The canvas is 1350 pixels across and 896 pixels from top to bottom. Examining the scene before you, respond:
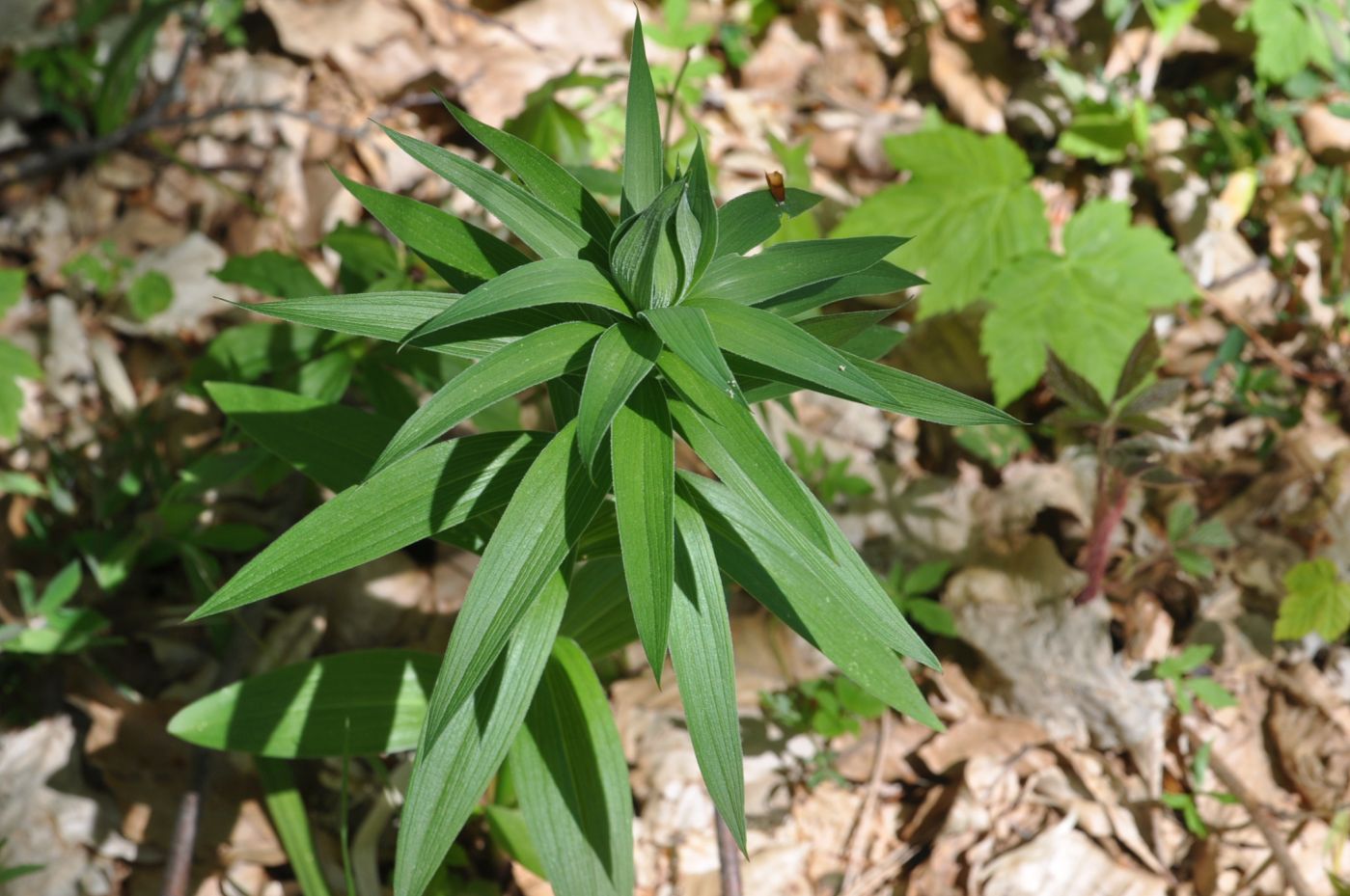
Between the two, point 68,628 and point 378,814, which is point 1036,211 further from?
point 68,628

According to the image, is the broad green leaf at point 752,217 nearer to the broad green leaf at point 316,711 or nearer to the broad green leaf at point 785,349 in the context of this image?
the broad green leaf at point 785,349

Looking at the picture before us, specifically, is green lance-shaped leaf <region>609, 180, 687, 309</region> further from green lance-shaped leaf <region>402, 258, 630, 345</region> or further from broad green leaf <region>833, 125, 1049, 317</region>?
broad green leaf <region>833, 125, 1049, 317</region>

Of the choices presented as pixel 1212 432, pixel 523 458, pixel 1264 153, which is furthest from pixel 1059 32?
pixel 523 458

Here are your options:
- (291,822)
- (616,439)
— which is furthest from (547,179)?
(291,822)

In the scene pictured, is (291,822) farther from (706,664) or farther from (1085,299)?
(1085,299)

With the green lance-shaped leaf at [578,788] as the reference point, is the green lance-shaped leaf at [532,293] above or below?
above

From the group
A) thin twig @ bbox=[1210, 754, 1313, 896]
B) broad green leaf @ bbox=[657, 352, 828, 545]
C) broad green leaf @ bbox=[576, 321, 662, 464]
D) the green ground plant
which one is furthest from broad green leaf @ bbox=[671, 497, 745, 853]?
thin twig @ bbox=[1210, 754, 1313, 896]

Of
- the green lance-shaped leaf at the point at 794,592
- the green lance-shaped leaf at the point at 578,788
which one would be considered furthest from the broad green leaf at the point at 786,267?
the green lance-shaped leaf at the point at 578,788
